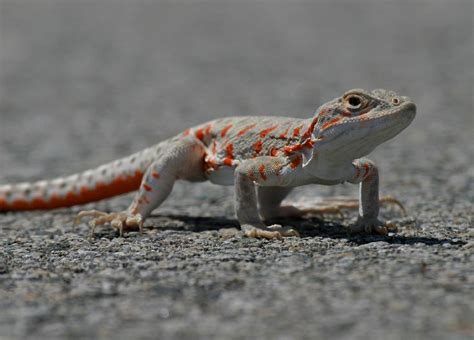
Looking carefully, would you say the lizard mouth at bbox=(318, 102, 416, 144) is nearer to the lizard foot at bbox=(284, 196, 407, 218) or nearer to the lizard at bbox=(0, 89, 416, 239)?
the lizard at bbox=(0, 89, 416, 239)

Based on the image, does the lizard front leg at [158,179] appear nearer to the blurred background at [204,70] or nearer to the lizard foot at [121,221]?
the lizard foot at [121,221]

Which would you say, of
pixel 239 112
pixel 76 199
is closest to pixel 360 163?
pixel 76 199

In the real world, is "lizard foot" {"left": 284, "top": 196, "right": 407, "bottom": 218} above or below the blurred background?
below

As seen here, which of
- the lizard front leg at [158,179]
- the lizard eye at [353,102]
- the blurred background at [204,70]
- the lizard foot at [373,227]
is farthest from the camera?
the blurred background at [204,70]

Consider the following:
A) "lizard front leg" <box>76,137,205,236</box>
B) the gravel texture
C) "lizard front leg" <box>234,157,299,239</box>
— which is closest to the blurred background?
the gravel texture

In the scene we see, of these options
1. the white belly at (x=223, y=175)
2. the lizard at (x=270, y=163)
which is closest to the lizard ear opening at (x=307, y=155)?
the lizard at (x=270, y=163)

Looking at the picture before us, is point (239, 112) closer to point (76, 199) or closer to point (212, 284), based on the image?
point (76, 199)

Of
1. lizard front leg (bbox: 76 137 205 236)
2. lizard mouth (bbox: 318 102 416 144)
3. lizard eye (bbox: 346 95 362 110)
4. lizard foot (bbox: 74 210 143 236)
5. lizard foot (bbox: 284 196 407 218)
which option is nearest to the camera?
lizard mouth (bbox: 318 102 416 144)
